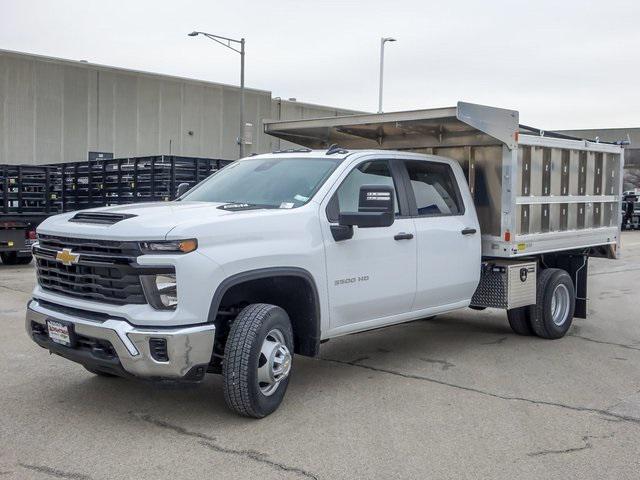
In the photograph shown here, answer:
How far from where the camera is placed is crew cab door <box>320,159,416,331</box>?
604cm

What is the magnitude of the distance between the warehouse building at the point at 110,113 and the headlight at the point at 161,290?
28.4m

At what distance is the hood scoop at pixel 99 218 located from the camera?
528cm

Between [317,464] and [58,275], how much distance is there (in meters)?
2.34

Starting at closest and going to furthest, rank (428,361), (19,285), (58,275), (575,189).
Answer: (58,275) → (428,361) → (575,189) → (19,285)

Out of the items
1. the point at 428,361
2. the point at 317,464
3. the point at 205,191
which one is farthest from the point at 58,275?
the point at 428,361

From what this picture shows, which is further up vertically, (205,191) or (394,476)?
(205,191)

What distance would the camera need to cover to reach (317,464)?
15.1 feet

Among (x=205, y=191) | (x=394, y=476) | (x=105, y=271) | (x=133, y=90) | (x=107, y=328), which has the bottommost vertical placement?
(x=394, y=476)

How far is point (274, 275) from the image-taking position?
214 inches

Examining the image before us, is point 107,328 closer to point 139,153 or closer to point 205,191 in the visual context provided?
point 205,191

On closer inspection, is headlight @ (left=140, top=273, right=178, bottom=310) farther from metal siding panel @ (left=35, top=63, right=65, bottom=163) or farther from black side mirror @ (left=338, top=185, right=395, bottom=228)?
metal siding panel @ (left=35, top=63, right=65, bottom=163)

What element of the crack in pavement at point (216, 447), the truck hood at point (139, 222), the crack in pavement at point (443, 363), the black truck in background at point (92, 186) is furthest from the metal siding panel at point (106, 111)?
the crack in pavement at point (216, 447)

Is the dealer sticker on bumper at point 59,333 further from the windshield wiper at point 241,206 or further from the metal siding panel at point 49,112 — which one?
the metal siding panel at point 49,112

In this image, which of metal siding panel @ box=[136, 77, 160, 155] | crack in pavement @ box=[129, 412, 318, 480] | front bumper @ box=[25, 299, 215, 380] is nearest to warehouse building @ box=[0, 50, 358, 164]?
metal siding panel @ box=[136, 77, 160, 155]
